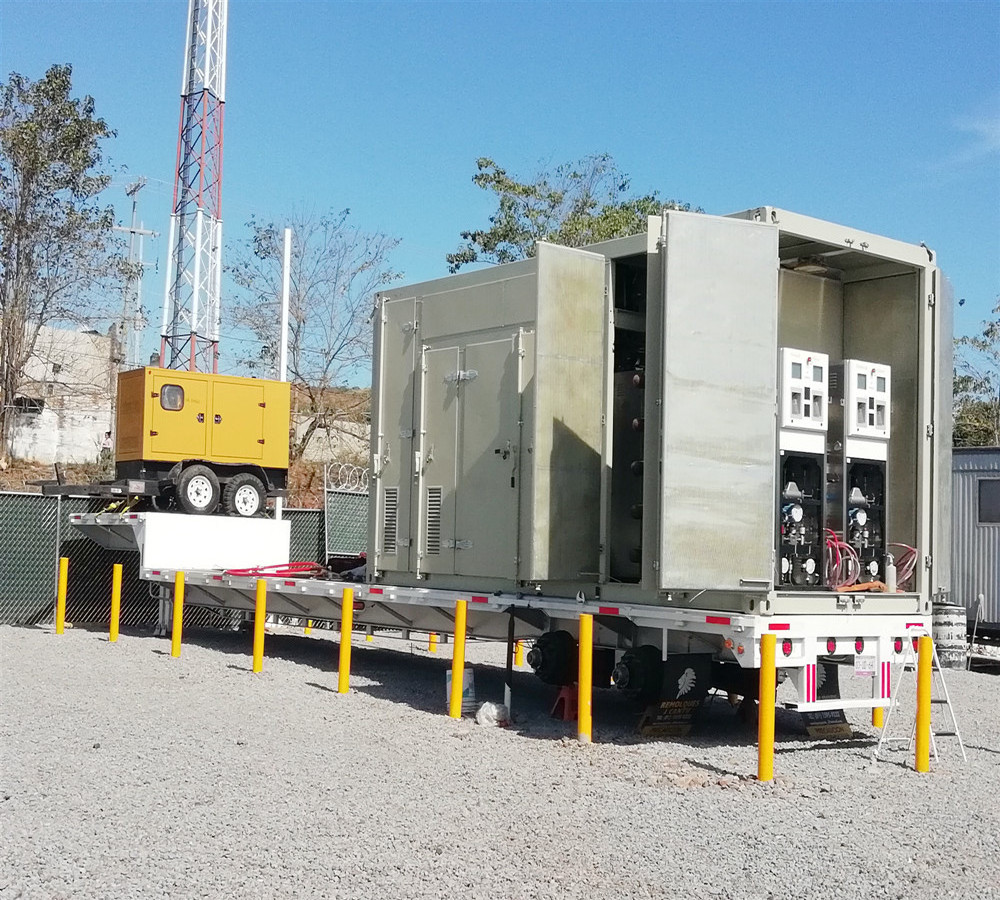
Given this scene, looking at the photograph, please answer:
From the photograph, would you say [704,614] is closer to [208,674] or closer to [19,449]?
[208,674]

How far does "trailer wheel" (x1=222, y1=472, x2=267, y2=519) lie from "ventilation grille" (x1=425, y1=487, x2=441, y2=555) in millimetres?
7130

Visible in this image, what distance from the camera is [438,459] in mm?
11078

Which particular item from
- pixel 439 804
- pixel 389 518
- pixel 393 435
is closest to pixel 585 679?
pixel 439 804

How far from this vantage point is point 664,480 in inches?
324

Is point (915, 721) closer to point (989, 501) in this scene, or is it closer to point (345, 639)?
point (345, 639)

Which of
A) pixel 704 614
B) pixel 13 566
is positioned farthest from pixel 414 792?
pixel 13 566

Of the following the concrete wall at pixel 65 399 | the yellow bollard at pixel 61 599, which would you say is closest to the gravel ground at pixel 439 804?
the yellow bollard at pixel 61 599

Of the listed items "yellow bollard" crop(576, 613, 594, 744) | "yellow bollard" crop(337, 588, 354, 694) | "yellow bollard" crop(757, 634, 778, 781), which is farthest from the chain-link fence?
"yellow bollard" crop(757, 634, 778, 781)

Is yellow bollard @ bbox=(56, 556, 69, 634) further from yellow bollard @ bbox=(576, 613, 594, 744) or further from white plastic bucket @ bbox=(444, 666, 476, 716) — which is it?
yellow bollard @ bbox=(576, 613, 594, 744)

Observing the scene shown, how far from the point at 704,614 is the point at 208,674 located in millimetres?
5620

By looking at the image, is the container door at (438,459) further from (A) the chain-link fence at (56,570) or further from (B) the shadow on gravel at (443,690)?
(A) the chain-link fence at (56,570)

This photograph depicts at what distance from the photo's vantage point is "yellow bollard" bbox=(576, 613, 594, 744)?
28.5ft

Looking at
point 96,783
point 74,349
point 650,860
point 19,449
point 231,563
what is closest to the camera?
point 650,860

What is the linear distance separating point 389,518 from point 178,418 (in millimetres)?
7069
